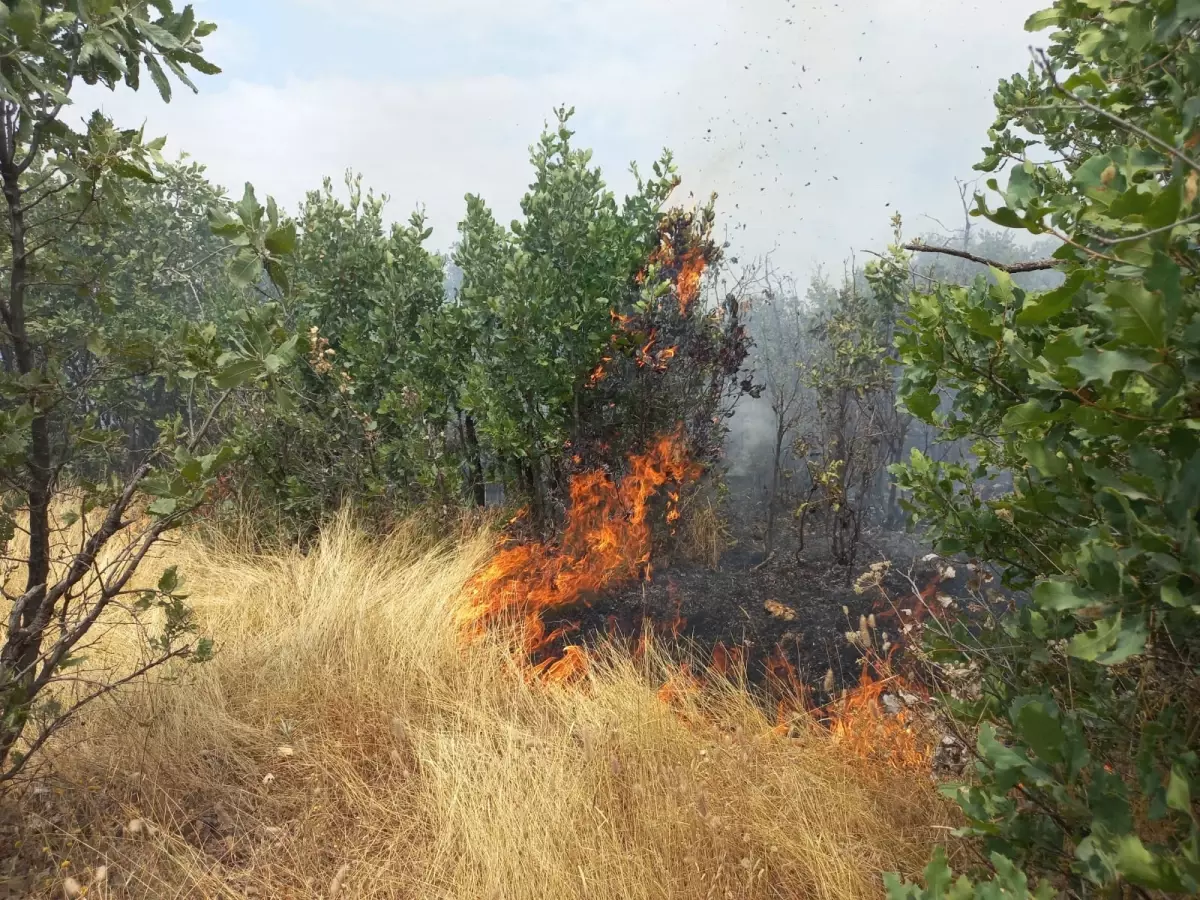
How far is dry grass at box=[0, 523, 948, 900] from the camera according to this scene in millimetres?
2242

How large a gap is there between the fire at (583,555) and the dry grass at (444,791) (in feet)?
2.45

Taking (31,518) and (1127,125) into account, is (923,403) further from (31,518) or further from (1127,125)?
(31,518)

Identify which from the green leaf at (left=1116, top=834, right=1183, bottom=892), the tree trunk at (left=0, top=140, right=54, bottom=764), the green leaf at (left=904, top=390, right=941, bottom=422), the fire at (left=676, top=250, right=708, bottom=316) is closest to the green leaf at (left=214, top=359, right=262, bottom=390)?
the tree trunk at (left=0, top=140, right=54, bottom=764)

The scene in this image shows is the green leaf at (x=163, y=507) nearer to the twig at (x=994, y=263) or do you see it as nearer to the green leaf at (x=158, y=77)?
the green leaf at (x=158, y=77)

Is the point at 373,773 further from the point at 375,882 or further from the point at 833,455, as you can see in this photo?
the point at 833,455

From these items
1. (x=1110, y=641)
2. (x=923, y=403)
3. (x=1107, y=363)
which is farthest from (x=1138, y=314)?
(x=923, y=403)

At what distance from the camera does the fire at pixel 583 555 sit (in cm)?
461

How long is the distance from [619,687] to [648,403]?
9.79ft

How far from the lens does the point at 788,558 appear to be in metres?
6.13

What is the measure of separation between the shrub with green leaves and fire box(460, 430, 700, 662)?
9.94ft

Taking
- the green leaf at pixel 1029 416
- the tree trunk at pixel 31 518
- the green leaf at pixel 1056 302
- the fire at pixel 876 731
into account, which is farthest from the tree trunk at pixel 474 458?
the green leaf at pixel 1056 302

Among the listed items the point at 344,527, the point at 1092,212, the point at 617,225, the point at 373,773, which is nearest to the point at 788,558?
the point at 617,225

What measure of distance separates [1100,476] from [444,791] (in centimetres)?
240

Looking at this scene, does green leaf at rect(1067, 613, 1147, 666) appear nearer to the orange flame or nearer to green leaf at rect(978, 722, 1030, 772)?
green leaf at rect(978, 722, 1030, 772)
